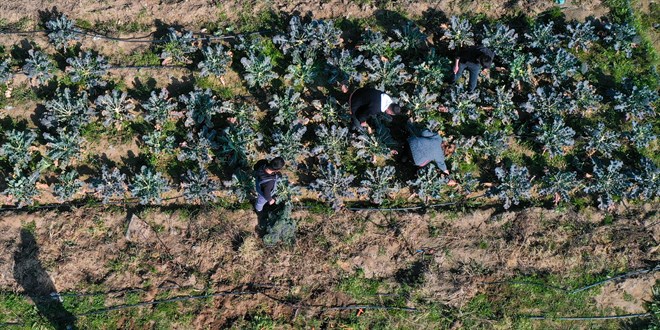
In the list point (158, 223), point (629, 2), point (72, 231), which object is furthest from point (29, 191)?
point (629, 2)

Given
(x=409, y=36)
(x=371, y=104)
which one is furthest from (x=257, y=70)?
(x=409, y=36)

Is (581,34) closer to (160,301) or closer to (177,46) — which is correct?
(177,46)

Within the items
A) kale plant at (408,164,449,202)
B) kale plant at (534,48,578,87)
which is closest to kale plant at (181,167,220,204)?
kale plant at (408,164,449,202)

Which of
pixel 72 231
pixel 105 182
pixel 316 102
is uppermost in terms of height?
pixel 316 102

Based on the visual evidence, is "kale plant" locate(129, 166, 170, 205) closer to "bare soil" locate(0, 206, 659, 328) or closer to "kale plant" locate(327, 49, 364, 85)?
"bare soil" locate(0, 206, 659, 328)

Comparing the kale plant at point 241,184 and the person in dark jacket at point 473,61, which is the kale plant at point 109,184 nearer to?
the kale plant at point 241,184

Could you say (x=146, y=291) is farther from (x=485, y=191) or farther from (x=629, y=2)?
(x=629, y=2)

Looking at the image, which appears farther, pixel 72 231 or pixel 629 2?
pixel 629 2
